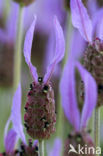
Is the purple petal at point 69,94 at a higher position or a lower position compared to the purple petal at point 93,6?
lower

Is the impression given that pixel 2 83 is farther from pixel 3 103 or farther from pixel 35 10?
pixel 35 10

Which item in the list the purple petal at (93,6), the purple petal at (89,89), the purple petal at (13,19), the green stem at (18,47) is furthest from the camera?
the purple petal at (13,19)

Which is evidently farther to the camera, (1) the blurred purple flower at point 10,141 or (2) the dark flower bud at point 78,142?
(1) the blurred purple flower at point 10,141

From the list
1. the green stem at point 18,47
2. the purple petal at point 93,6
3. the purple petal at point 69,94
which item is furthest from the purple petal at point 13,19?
the purple petal at point 69,94

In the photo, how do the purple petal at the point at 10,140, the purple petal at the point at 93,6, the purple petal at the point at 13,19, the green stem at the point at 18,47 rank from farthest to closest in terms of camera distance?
the purple petal at the point at 13,19 → the purple petal at the point at 93,6 → the green stem at the point at 18,47 → the purple petal at the point at 10,140

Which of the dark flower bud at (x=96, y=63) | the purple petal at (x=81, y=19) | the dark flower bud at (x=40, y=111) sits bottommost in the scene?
the dark flower bud at (x=40, y=111)

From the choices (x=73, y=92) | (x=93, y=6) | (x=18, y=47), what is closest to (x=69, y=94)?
(x=73, y=92)

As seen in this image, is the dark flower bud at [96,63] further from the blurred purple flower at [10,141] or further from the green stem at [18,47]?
the green stem at [18,47]
